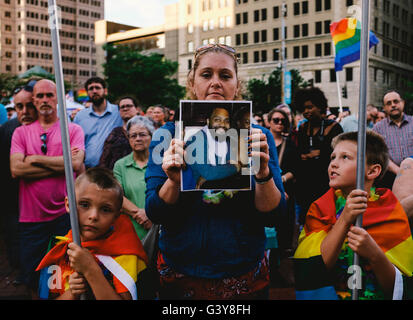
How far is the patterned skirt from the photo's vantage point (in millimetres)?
1706

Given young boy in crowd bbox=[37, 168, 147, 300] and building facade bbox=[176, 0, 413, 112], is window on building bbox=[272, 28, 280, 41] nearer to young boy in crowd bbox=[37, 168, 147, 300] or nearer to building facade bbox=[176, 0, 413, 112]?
building facade bbox=[176, 0, 413, 112]

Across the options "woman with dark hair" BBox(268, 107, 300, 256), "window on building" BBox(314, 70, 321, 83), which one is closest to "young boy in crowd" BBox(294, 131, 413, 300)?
"woman with dark hair" BBox(268, 107, 300, 256)

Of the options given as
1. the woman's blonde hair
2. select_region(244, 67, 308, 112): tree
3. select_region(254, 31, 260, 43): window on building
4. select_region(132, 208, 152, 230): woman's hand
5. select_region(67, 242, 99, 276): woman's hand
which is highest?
select_region(254, 31, 260, 43): window on building

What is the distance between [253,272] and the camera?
1.76 meters

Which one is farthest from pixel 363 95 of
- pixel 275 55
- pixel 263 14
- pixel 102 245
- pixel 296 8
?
pixel 275 55

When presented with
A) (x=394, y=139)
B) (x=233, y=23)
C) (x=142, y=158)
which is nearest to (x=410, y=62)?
(x=233, y=23)

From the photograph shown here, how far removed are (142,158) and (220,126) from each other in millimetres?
2396

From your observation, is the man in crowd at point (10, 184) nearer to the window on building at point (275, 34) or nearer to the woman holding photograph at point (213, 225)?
the woman holding photograph at point (213, 225)

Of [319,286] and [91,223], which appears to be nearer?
[319,286]

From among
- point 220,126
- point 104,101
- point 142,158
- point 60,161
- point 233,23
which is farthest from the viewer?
point 233,23

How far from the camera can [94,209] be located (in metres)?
2.13

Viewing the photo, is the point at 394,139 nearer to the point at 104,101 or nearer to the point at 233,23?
the point at 104,101

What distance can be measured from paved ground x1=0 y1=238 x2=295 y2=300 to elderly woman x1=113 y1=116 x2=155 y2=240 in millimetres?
1452

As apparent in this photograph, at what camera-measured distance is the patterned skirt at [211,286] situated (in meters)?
1.71
